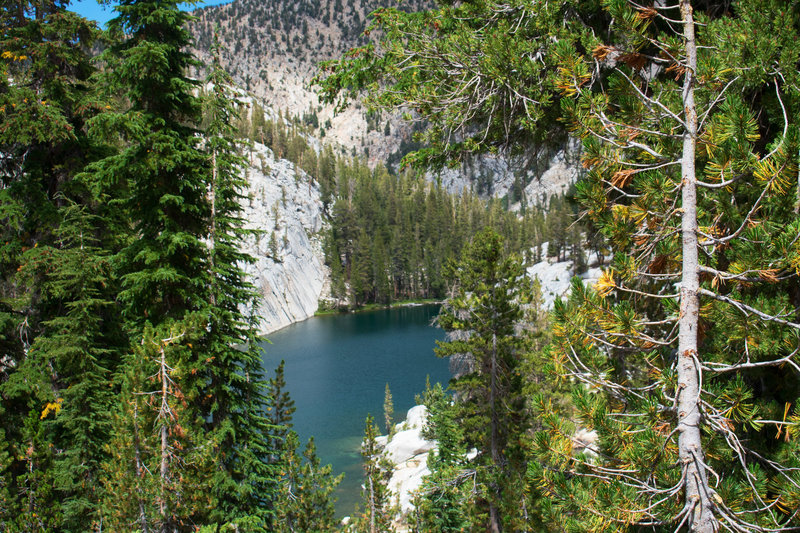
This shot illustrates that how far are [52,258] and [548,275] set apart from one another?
5729 cm

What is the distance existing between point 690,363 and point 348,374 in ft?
133

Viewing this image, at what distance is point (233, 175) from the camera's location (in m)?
9.28

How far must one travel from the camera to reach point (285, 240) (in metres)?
75.7

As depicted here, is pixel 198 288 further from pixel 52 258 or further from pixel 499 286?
pixel 499 286

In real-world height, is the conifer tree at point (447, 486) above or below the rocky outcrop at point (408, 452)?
above

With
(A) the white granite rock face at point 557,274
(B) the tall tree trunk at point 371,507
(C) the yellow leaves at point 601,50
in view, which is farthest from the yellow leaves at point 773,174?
(A) the white granite rock face at point 557,274

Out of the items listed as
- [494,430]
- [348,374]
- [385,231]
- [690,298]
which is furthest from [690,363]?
[385,231]

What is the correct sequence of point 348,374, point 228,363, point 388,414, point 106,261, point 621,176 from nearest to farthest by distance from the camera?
point 621,176
point 228,363
point 106,261
point 388,414
point 348,374

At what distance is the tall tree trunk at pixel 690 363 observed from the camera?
2229mm

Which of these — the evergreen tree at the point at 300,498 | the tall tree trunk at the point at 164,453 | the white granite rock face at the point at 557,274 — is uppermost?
the tall tree trunk at the point at 164,453

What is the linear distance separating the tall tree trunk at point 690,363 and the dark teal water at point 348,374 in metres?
20.7

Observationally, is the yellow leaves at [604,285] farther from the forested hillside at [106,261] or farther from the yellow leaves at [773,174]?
the forested hillside at [106,261]

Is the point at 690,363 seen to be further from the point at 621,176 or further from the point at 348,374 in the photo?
the point at 348,374

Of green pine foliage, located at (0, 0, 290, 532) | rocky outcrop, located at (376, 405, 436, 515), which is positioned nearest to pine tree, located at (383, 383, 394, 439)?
rocky outcrop, located at (376, 405, 436, 515)
